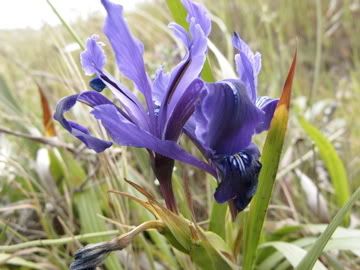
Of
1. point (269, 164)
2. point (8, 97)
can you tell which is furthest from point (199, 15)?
point (8, 97)

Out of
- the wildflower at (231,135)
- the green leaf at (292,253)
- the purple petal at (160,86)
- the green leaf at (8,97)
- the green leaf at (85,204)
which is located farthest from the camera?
the green leaf at (8,97)

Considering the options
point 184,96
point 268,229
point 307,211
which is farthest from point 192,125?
point 307,211

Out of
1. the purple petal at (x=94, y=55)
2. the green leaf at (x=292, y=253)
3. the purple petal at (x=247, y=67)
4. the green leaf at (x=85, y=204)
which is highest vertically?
the purple petal at (x=94, y=55)

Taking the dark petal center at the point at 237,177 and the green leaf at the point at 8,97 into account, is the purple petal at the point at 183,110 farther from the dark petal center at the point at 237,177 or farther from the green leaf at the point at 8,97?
the green leaf at the point at 8,97

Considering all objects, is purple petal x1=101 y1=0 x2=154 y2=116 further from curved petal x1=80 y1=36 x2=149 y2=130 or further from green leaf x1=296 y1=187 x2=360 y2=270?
green leaf x1=296 y1=187 x2=360 y2=270

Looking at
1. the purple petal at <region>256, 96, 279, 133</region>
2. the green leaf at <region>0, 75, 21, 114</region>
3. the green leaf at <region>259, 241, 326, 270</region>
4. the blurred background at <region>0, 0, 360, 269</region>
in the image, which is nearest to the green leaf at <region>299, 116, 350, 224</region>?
the blurred background at <region>0, 0, 360, 269</region>

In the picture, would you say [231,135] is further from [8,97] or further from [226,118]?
[8,97]

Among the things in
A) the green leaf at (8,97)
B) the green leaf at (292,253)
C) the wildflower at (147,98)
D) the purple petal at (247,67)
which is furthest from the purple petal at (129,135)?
the green leaf at (8,97)

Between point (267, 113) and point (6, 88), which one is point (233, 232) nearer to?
point (267, 113)
